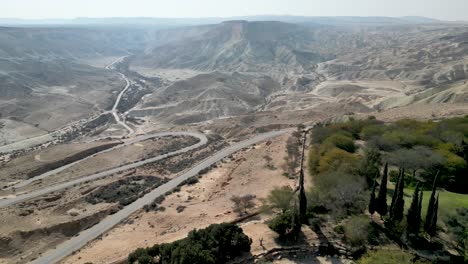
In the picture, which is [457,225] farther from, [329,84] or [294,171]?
[329,84]

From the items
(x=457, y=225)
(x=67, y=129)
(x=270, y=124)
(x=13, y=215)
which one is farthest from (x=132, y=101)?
(x=457, y=225)

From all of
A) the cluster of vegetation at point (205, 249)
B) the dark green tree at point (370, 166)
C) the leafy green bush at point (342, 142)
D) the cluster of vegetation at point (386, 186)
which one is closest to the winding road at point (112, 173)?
the cluster of vegetation at point (205, 249)

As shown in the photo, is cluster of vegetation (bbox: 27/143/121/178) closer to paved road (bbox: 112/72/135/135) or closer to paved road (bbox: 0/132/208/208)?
paved road (bbox: 0/132/208/208)

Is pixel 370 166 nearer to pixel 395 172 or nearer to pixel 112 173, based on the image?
pixel 395 172

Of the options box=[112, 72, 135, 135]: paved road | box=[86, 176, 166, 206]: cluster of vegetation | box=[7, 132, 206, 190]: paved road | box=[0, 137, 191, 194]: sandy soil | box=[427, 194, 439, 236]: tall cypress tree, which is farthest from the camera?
box=[112, 72, 135, 135]: paved road

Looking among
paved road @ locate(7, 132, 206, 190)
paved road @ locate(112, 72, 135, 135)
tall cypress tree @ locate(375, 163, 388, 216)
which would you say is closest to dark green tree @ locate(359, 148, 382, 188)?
tall cypress tree @ locate(375, 163, 388, 216)

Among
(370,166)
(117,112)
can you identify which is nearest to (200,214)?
(370,166)

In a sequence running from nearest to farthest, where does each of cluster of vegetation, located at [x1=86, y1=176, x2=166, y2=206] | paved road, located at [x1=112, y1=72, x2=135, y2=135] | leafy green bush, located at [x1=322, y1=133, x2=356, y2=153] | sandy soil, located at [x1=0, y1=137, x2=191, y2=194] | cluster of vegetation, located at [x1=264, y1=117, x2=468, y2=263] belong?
cluster of vegetation, located at [x1=264, y1=117, x2=468, y2=263] → cluster of vegetation, located at [x1=86, y1=176, x2=166, y2=206] → leafy green bush, located at [x1=322, y1=133, x2=356, y2=153] → sandy soil, located at [x1=0, y1=137, x2=191, y2=194] → paved road, located at [x1=112, y1=72, x2=135, y2=135]

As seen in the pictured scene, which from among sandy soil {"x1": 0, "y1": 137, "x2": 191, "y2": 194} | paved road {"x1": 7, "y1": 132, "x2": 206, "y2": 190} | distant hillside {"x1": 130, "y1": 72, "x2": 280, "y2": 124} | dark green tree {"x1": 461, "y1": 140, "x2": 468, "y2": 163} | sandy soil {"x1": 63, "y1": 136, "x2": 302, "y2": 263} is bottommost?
distant hillside {"x1": 130, "y1": 72, "x2": 280, "y2": 124}
